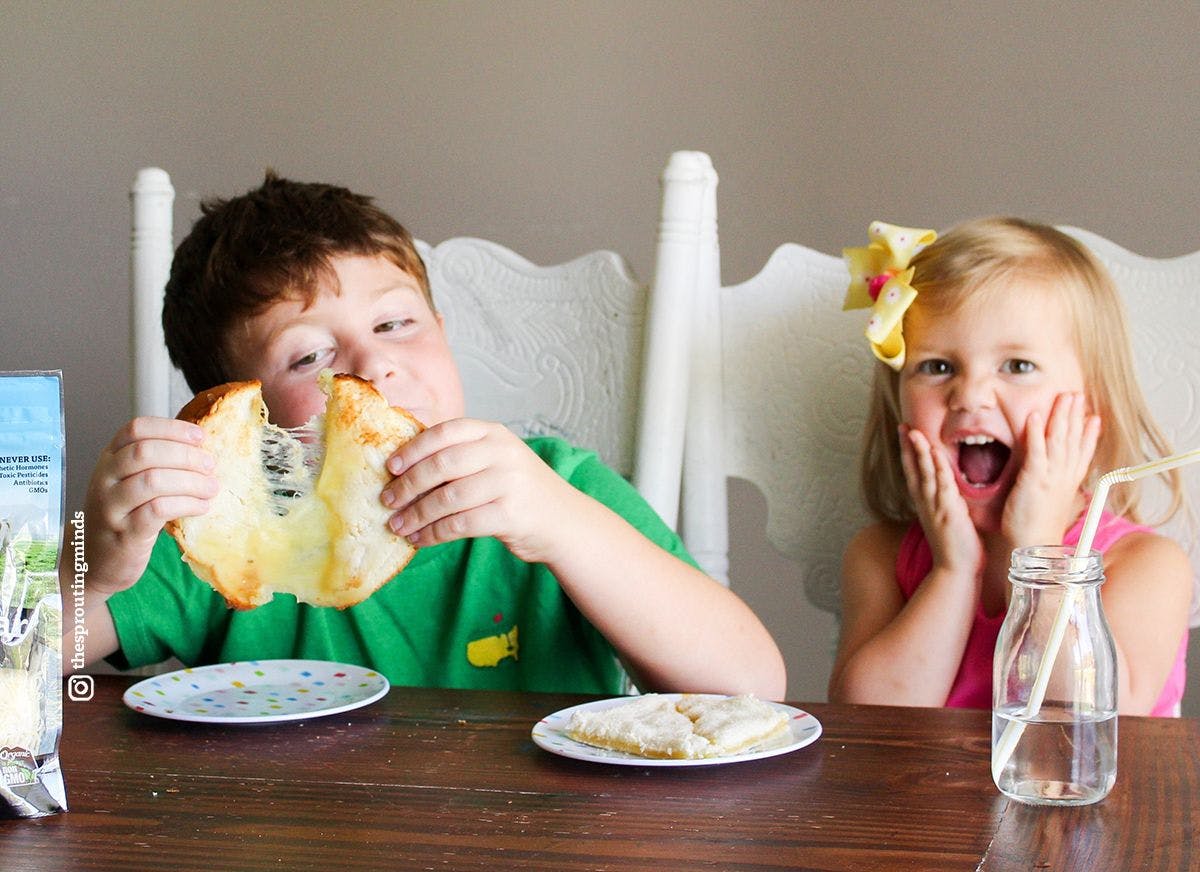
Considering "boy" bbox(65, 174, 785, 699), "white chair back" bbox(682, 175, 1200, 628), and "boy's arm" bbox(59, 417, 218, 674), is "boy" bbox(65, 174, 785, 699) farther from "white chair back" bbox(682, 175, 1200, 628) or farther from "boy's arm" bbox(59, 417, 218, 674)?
"white chair back" bbox(682, 175, 1200, 628)

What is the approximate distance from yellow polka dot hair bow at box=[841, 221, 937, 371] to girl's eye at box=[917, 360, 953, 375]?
3 centimetres

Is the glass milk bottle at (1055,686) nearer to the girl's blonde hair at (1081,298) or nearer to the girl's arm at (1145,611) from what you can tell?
the girl's arm at (1145,611)

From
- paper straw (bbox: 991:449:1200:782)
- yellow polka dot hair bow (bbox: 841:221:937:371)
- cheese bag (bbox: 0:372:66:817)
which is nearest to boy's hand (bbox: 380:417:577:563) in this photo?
cheese bag (bbox: 0:372:66:817)

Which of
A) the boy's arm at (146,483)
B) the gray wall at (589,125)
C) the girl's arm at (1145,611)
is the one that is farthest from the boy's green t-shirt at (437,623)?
the gray wall at (589,125)

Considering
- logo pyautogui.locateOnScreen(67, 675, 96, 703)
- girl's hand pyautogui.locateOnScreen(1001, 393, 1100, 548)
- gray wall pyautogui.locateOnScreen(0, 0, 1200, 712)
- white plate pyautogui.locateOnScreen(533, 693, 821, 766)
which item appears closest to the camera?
white plate pyautogui.locateOnScreen(533, 693, 821, 766)

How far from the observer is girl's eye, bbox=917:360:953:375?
143 centimetres

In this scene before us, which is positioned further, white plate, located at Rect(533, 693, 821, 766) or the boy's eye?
the boy's eye

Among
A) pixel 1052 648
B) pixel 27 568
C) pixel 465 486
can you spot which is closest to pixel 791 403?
pixel 465 486

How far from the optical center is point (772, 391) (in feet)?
5.12

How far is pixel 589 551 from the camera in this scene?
1000mm

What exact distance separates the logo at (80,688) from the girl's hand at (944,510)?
83 centimetres

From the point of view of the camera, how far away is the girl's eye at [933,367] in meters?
1.43

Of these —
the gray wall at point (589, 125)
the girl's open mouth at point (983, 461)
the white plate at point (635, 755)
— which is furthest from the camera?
the gray wall at point (589, 125)

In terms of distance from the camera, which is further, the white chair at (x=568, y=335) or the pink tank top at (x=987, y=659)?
the white chair at (x=568, y=335)
